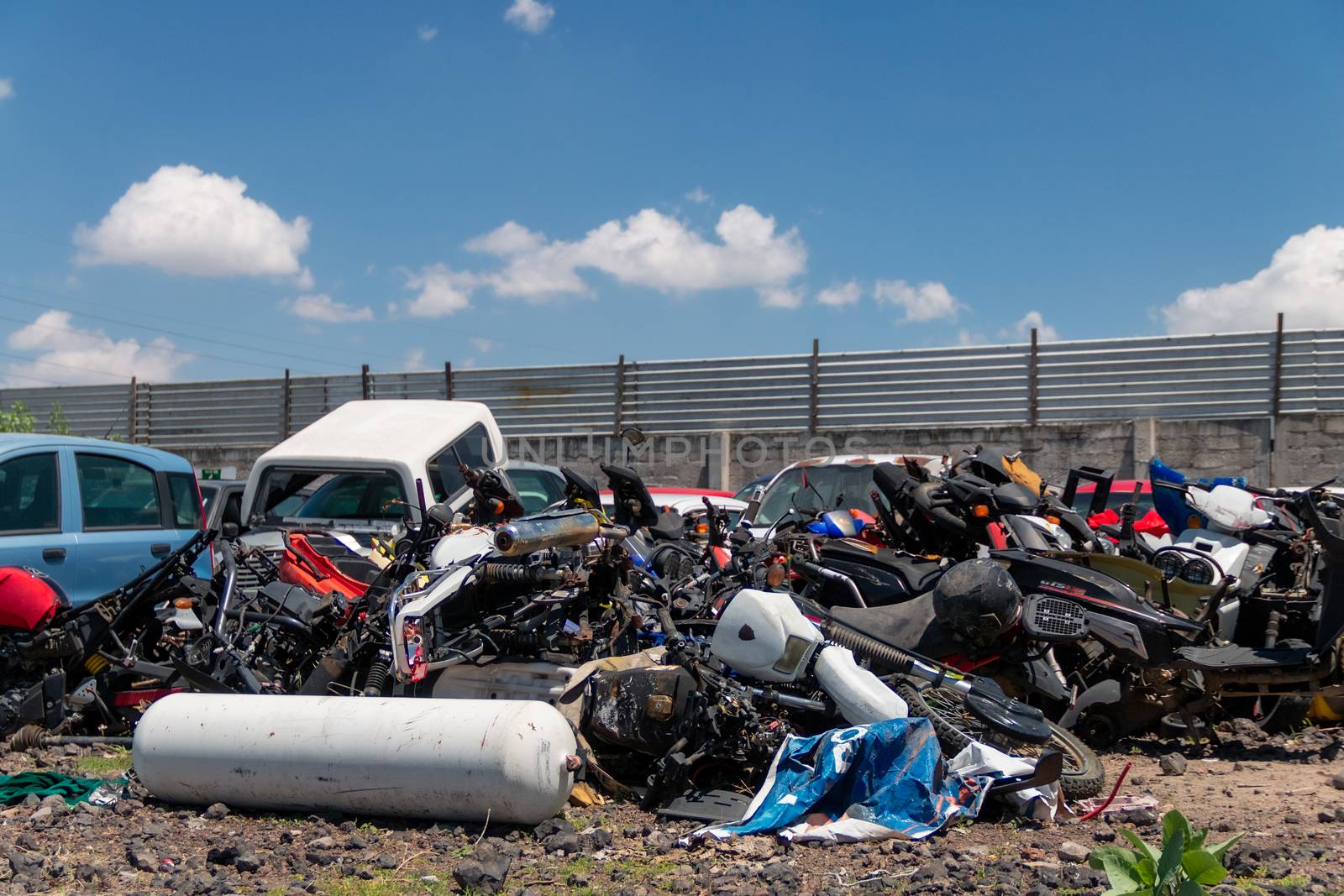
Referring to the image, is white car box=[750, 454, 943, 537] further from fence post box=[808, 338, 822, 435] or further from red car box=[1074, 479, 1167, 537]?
fence post box=[808, 338, 822, 435]

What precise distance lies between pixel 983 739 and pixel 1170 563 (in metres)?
2.60

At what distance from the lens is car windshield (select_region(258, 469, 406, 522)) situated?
991cm

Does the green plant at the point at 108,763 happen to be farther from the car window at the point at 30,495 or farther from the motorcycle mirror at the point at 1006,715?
the motorcycle mirror at the point at 1006,715

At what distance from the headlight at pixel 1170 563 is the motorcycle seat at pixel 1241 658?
83 centimetres

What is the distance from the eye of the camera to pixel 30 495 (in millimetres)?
7355

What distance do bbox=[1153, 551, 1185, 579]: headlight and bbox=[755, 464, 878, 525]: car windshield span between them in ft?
11.7

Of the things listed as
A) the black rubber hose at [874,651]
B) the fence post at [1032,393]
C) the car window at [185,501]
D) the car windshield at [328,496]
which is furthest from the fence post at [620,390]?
the black rubber hose at [874,651]

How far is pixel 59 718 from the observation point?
6496 millimetres

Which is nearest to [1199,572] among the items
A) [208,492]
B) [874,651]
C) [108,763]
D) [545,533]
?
[874,651]

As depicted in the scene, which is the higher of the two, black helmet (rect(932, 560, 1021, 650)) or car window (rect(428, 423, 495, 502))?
car window (rect(428, 423, 495, 502))

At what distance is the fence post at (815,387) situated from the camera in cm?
1859

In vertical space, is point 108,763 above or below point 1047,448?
below

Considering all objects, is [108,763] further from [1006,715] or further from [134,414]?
[134,414]

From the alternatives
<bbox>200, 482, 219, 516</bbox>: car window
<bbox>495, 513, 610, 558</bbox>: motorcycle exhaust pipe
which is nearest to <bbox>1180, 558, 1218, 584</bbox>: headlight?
<bbox>495, 513, 610, 558</bbox>: motorcycle exhaust pipe
